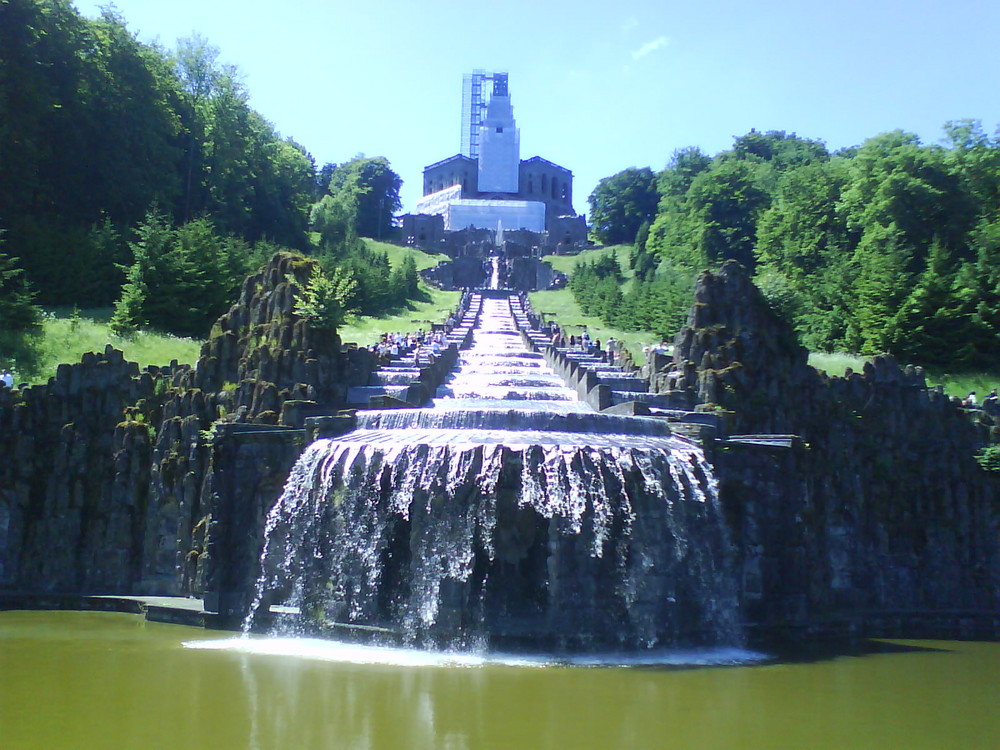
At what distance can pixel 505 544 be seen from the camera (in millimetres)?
22062

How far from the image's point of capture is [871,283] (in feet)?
147

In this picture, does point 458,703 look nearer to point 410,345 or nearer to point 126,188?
point 410,345

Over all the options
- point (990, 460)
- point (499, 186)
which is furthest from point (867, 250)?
point (499, 186)

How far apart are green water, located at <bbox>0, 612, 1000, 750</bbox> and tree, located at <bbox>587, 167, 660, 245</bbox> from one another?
92.1 meters

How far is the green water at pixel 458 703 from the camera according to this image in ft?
46.6

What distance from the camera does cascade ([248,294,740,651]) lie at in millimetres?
21359

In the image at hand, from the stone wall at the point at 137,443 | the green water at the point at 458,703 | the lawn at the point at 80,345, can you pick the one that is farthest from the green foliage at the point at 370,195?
the green water at the point at 458,703

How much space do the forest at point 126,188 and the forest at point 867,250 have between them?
21138mm

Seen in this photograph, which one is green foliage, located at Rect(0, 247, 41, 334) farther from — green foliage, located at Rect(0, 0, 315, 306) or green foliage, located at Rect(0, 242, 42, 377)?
green foliage, located at Rect(0, 0, 315, 306)

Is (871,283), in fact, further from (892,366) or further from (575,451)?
(575,451)

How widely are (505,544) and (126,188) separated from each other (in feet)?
123

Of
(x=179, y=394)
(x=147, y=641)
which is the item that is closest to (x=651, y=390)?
(x=179, y=394)

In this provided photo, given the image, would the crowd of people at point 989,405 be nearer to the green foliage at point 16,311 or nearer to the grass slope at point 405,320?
the grass slope at point 405,320

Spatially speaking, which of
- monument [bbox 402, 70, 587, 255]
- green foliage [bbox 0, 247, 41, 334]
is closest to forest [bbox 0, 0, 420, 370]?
green foliage [bbox 0, 247, 41, 334]
